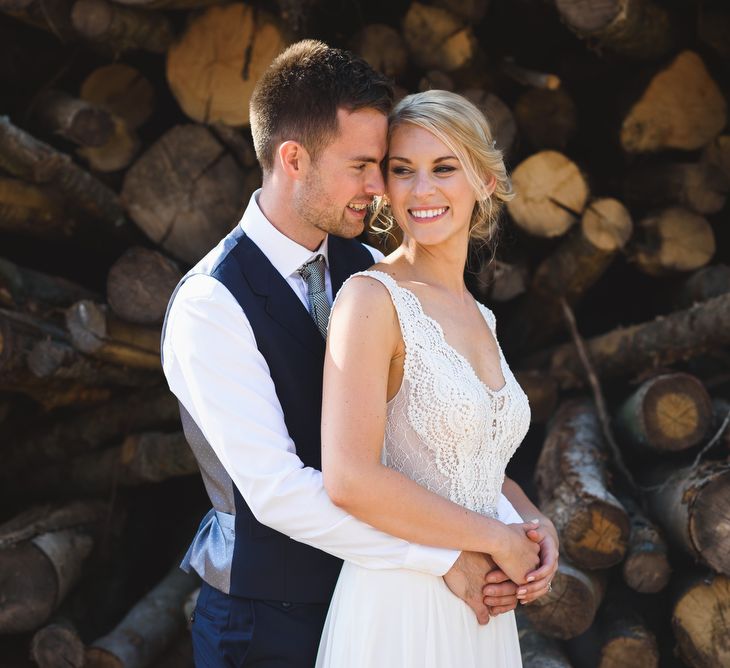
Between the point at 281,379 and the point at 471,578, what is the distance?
586mm

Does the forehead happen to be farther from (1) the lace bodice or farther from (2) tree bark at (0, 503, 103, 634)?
(2) tree bark at (0, 503, 103, 634)

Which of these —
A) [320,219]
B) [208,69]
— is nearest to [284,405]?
[320,219]

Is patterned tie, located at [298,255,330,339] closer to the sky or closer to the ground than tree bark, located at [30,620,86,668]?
closer to the sky

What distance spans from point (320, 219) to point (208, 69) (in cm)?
173

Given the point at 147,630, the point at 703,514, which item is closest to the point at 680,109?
the point at 703,514

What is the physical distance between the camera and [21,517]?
12.1ft

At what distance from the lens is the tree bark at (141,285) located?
342 centimetres

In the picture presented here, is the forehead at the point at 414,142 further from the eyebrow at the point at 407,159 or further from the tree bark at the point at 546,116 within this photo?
the tree bark at the point at 546,116

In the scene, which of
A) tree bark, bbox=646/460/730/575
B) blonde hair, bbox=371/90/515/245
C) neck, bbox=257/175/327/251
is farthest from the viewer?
tree bark, bbox=646/460/730/575

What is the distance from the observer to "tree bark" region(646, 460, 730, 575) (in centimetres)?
290

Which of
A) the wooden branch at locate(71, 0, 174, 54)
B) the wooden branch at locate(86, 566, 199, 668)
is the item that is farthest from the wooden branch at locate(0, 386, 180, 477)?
the wooden branch at locate(71, 0, 174, 54)

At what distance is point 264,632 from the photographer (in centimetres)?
197

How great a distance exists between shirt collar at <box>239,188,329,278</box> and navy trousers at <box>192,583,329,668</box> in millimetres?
747

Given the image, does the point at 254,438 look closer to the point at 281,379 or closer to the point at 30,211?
the point at 281,379
